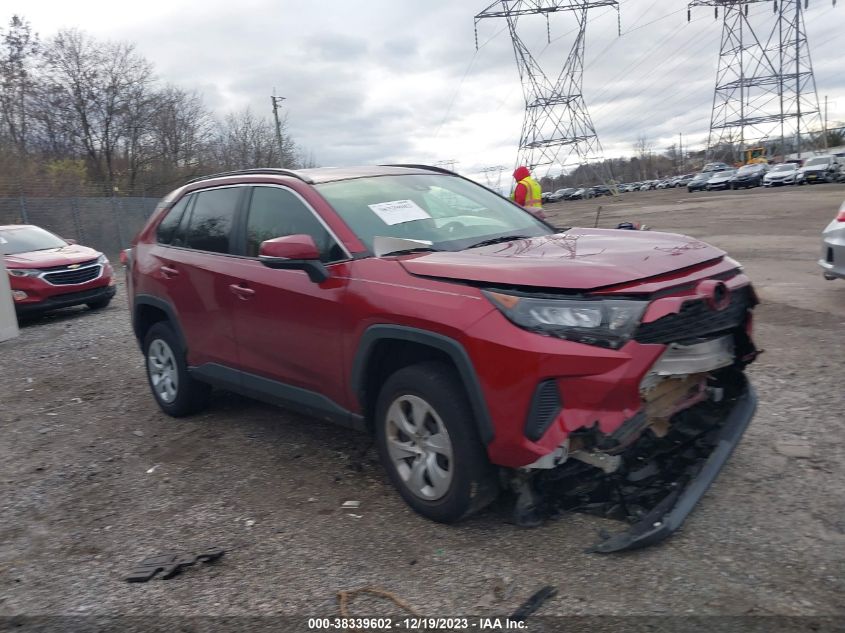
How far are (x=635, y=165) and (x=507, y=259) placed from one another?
140 m

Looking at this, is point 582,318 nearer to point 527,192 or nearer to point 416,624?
point 416,624

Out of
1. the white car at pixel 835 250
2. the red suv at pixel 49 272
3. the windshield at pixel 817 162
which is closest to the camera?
the white car at pixel 835 250

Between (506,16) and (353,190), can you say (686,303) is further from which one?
(506,16)

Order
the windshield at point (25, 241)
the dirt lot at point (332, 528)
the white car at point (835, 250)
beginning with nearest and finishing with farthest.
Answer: the dirt lot at point (332, 528) → the white car at point (835, 250) → the windshield at point (25, 241)

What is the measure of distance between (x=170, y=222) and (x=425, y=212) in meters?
2.40

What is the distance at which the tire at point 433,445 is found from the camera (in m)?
3.32

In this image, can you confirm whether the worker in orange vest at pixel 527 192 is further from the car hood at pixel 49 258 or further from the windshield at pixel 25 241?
the windshield at pixel 25 241

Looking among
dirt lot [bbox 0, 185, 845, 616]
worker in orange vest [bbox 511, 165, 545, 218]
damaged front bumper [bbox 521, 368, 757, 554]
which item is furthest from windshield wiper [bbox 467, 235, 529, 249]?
worker in orange vest [bbox 511, 165, 545, 218]

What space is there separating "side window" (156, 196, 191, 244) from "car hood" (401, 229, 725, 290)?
8.67 ft

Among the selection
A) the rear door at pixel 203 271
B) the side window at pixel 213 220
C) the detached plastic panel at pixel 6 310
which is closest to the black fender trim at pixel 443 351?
the rear door at pixel 203 271

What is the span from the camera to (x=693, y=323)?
3.33 meters

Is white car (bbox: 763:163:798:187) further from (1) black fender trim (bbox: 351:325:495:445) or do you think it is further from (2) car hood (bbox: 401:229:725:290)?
(1) black fender trim (bbox: 351:325:495:445)

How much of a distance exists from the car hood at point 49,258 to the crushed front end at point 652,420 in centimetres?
1005

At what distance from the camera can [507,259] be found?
3.51 m
